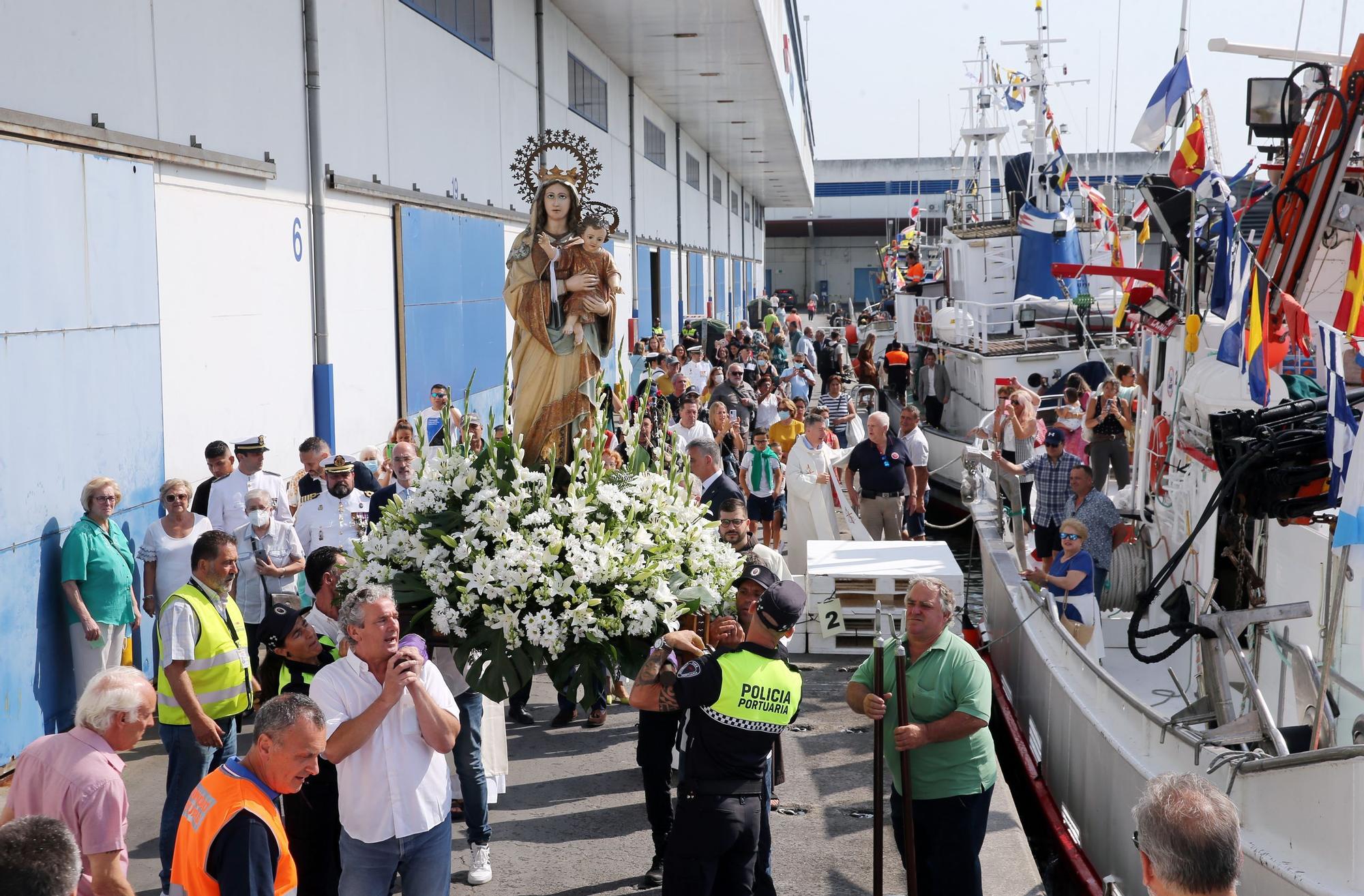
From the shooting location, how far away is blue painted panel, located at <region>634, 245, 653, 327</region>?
2739 cm

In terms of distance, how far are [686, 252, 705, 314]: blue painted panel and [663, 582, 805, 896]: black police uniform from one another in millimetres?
30463

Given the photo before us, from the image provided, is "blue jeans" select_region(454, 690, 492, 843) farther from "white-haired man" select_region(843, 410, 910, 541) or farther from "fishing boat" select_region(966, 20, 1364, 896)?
"white-haired man" select_region(843, 410, 910, 541)

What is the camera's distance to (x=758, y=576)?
5953mm

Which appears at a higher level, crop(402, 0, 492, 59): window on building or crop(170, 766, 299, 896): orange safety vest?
crop(402, 0, 492, 59): window on building

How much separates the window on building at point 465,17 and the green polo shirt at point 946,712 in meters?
10.5

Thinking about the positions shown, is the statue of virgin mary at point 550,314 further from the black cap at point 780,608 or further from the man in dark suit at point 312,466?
the man in dark suit at point 312,466

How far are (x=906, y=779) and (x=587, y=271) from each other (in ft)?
10.0

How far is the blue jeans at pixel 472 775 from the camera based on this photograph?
640 cm

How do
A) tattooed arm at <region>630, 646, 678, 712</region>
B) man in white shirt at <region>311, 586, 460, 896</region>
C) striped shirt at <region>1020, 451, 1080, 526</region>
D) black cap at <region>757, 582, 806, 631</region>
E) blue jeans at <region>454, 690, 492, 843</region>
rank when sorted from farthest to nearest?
striped shirt at <region>1020, 451, 1080, 526</region>
blue jeans at <region>454, 690, 492, 843</region>
tattooed arm at <region>630, 646, 678, 712</region>
black cap at <region>757, 582, 806, 631</region>
man in white shirt at <region>311, 586, 460, 896</region>

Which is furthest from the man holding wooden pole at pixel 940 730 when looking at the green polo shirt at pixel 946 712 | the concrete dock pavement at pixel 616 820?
the concrete dock pavement at pixel 616 820

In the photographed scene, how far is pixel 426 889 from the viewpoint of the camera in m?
5.03

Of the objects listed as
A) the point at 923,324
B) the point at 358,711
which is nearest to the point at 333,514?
the point at 358,711

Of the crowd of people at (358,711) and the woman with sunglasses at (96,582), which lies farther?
the woman with sunglasses at (96,582)

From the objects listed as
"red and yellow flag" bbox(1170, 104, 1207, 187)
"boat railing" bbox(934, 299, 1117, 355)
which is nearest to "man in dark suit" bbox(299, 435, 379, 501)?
"red and yellow flag" bbox(1170, 104, 1207, 187)
